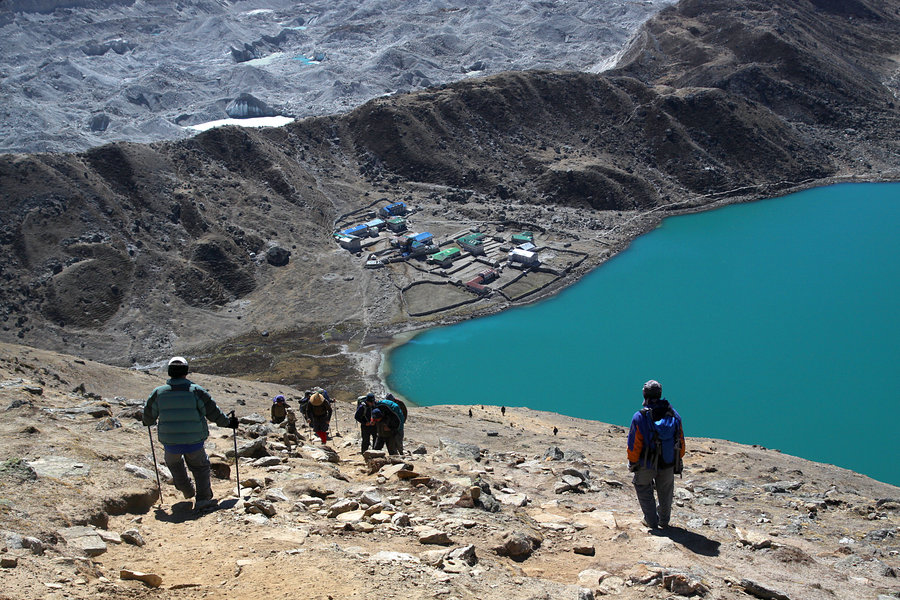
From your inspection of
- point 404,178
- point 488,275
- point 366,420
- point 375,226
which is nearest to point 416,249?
point 375,226

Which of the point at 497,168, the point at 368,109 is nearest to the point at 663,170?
the point at 497,168

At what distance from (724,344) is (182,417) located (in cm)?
4199

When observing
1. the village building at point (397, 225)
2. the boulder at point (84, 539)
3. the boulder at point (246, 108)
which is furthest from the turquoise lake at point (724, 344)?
the boulder at point (246, 108)

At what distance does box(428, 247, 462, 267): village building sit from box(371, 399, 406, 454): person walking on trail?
142 ft

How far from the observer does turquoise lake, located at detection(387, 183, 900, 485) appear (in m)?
36.7

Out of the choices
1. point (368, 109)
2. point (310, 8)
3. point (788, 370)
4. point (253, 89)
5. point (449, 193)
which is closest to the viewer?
point (788, 370)

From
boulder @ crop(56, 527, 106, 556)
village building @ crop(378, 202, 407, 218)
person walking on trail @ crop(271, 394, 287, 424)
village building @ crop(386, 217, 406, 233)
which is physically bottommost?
person walking on trail @ crop(271, 394, 287, 424)

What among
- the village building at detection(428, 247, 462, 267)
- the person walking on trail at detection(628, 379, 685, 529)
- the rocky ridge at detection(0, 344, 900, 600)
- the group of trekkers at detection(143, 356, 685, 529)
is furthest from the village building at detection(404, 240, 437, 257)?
the person walking on trail at detection(628, 379, 685, 529)

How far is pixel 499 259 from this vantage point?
57.8m

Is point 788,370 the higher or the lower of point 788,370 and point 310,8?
the lower

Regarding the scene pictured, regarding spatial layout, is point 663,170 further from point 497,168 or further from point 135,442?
point 135,442

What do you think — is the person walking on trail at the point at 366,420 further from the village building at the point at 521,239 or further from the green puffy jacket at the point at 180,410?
the village building at the point at 521,239

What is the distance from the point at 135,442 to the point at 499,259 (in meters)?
46.7

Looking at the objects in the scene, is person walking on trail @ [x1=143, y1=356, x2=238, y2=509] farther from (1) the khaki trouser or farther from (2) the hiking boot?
(1) the khaki trouser
